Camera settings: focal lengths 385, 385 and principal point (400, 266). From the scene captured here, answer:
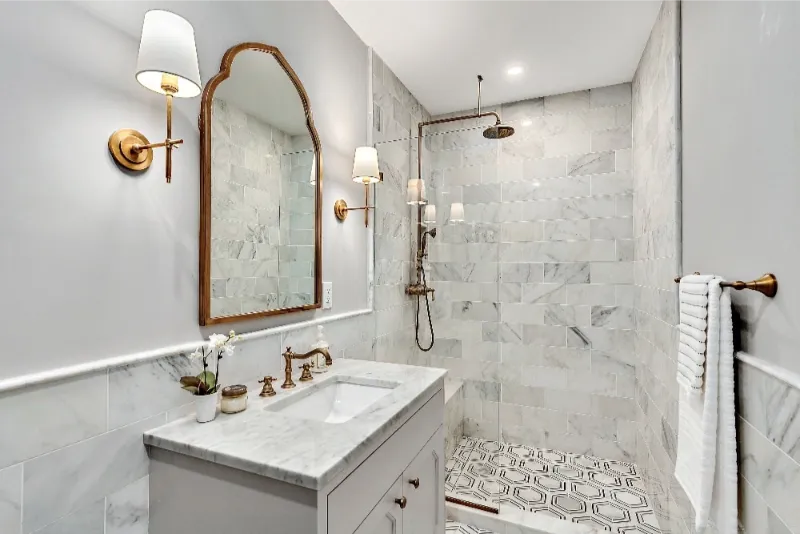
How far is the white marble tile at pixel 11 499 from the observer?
796mm

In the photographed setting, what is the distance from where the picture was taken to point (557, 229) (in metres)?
2.89

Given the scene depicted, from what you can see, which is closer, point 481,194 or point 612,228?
point 612,228

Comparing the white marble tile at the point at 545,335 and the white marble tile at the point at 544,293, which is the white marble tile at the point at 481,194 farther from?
the white marble tile at the point at 545,335

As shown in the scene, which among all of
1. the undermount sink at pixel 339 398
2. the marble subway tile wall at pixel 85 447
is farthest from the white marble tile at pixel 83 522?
the undermount sink at pixel 339 398

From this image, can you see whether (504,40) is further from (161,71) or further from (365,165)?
(161,71)

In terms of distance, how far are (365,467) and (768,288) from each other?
1146mm

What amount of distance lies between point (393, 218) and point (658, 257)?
159 centimetres

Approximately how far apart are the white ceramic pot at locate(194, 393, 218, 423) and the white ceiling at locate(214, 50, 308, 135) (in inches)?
38.9

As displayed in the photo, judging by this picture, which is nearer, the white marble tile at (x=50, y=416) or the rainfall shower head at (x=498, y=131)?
the white marble tile at (x=50, y=416)

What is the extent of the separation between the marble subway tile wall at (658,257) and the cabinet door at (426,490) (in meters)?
1.04

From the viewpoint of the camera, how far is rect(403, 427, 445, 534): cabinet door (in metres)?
1.32

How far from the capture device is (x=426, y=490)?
1.49m

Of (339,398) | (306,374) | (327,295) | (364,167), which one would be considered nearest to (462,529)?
(339,398)

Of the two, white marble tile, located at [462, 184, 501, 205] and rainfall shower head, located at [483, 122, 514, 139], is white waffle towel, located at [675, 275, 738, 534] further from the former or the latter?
white marble tile, located at [462, 184, 501, 205]
